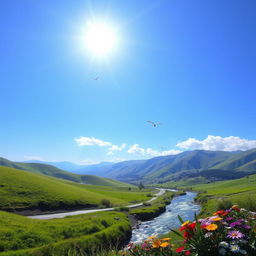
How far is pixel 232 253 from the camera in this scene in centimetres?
447

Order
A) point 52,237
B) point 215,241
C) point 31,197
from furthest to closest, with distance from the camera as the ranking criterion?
point 31,197 < point 52,237 < point 215,241

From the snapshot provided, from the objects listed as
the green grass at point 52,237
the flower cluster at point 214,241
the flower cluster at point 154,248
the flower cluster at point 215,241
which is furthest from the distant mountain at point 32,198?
the flower cluster at point 215,241

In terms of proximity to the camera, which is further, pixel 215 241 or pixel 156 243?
pixel 156 243

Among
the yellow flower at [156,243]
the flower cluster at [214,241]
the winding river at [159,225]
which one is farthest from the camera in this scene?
the winding river at [159,225]

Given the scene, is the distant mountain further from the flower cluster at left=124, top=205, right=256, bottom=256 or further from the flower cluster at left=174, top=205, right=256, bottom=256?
the flower cluster at left=174, top=205, right=256, bottom=256

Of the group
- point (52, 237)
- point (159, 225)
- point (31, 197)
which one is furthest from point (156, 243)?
point (31, 197)

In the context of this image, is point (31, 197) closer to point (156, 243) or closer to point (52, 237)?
point (52, 237)

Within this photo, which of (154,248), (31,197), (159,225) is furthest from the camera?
(31,197)

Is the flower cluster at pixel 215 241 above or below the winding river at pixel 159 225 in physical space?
above

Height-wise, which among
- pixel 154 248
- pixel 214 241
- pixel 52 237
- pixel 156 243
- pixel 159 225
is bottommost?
pixel 159 225

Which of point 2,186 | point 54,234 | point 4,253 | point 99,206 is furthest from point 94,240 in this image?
point 2,186

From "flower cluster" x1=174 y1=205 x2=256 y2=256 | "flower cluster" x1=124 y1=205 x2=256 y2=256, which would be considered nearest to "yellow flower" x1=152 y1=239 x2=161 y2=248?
"flower cluster" x1=124 y1=205 x2=256 y2=256

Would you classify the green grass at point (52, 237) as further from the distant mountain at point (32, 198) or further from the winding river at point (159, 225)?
the distant mountain at point (32, 198)

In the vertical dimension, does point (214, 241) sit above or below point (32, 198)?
above
